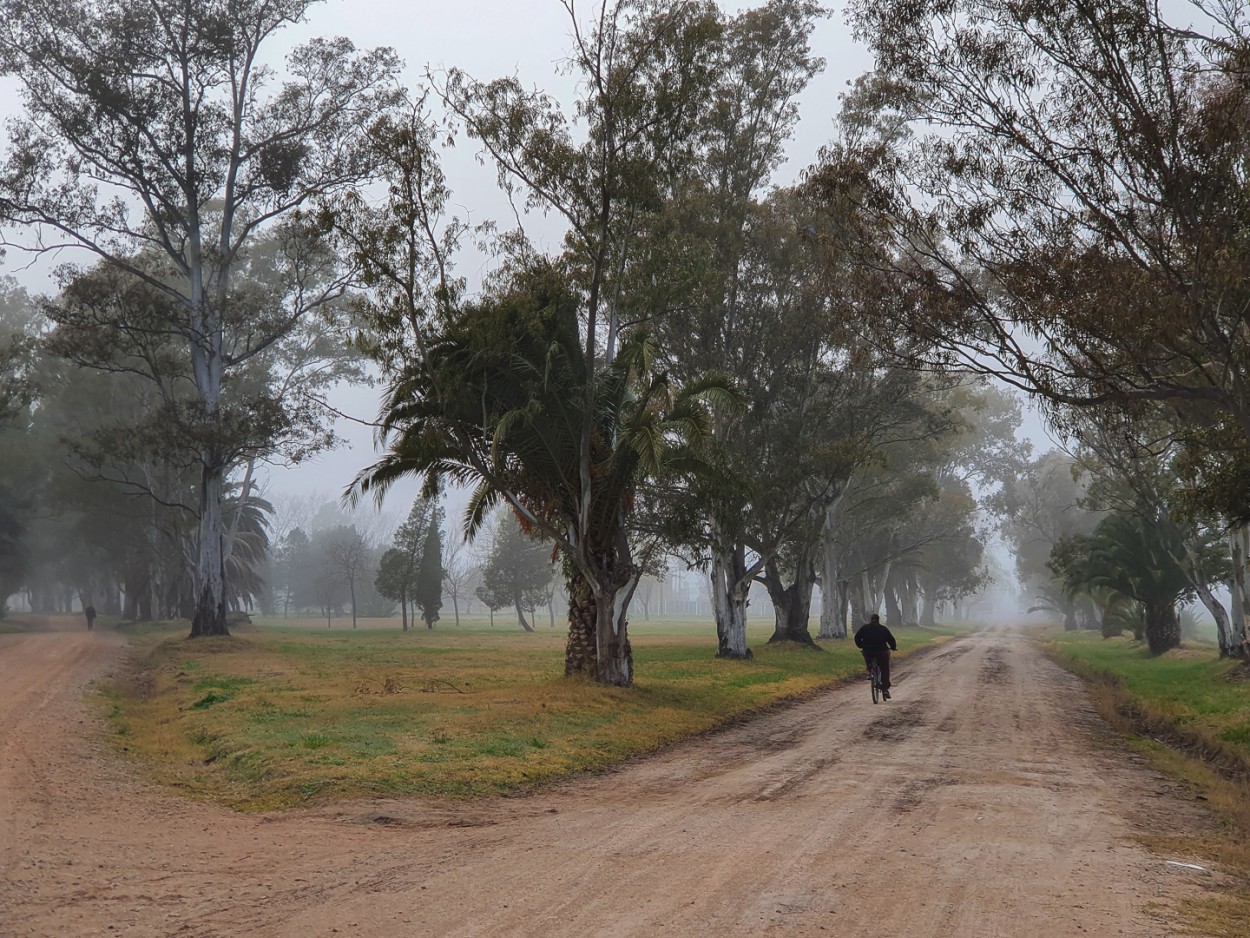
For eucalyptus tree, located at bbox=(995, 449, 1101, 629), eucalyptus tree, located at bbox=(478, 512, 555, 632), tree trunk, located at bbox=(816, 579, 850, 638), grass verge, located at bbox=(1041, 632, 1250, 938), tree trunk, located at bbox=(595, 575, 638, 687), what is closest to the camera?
grass verge, located at bbox=(1041, 632, 1250, 938)

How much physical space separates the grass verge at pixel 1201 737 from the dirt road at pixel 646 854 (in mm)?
335

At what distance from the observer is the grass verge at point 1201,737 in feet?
20.4

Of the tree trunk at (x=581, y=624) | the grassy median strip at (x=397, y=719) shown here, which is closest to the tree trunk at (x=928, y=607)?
the grassy median strip at (x=397, y=719)

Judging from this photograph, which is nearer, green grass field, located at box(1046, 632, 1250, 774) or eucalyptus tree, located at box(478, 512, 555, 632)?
green grass field, located at box(1046, 632, 1250, 774)

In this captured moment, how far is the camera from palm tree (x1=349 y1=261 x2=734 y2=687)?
18.1m

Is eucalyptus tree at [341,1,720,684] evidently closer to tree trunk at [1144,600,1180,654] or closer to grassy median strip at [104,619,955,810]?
grassy median strip at [104,619,955,810]

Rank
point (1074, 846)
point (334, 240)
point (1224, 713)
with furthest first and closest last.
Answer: point (334, 240) < point (1224, 713) < point (1074, 846)

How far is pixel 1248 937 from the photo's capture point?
17.2 ft

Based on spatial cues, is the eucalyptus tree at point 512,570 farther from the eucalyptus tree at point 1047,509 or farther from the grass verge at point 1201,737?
the grass verge at point 1201,737

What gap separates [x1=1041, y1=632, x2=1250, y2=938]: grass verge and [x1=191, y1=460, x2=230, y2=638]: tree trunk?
27555mm

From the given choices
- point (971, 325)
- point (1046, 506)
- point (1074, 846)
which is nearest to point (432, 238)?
point (971, 325)

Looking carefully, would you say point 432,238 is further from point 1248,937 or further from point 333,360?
point 333,360

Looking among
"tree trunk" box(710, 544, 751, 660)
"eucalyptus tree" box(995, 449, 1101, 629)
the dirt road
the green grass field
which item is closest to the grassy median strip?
the dirt road

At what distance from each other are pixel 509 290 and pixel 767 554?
14.9m
